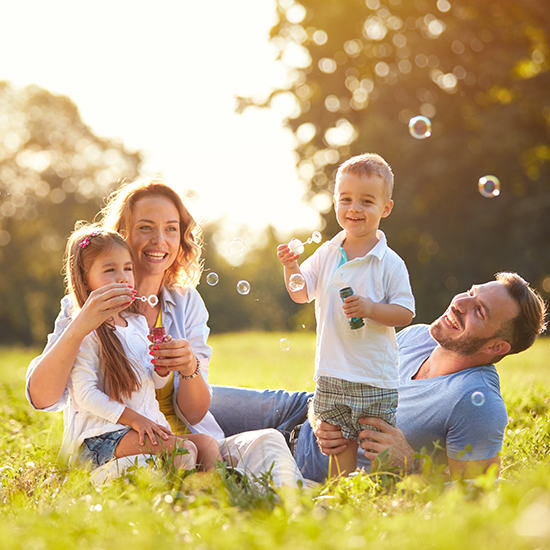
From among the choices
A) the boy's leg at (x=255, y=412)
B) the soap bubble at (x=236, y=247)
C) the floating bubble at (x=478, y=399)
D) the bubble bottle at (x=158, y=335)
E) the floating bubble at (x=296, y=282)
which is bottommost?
the boy's leg at (x=255, y=412)

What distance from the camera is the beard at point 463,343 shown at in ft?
10.4

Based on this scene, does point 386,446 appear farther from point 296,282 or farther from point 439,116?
point 439,116

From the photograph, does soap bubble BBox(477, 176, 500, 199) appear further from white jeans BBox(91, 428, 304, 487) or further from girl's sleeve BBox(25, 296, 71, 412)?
girl's sleeve BBox(25, 296, 71, 412)

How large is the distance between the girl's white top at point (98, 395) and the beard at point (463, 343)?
1474 mm

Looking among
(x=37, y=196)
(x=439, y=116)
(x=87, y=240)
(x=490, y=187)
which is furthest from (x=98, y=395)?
(x=37, y=196)

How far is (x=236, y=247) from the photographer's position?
3791mm

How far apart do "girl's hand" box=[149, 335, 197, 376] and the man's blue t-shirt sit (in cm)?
97

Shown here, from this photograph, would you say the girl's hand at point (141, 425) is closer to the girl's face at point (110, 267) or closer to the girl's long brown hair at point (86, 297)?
the girl's long brown hair at point (86, 297)

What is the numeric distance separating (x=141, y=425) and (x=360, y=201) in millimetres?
1449

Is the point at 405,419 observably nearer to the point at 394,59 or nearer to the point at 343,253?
the point at 343,253

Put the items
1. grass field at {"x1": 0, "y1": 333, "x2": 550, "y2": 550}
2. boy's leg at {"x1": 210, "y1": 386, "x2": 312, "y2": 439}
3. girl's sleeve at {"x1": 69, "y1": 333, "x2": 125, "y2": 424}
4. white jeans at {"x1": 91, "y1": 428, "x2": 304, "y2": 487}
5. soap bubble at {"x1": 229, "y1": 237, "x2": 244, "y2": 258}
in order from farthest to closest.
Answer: boy's leg at {"x1": 210, "y1": 386, "x2": 312, "y2": 439} < soap bubble at {"x1": 229, "y1": 237, "x2": 244, "y2": 258} < girl's sleeve at {"x1": 69, "y1": 333, "x2": 125, "y2": 424} < white jeans at {"x1": 91, "y1": 428, "x2": 304, "y2": 487} < grass field at {"x1": 0, "y1": 333, "x2": 550, "y2": 550}

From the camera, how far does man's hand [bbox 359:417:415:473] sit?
2852 millimetres

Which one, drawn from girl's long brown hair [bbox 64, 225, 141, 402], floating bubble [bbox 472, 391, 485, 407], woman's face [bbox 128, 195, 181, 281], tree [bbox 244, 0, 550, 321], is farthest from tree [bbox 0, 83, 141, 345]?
floating bubble [bbox 472, 391, 485, 407]

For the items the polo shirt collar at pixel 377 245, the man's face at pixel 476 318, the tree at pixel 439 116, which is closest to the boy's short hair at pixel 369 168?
the polo shirt collar at pixel 377 245
